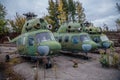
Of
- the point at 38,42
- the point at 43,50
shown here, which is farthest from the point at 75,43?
the point at 43,50

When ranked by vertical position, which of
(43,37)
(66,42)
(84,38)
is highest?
(43,37)

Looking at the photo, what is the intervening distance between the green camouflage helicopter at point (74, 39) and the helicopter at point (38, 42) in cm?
386

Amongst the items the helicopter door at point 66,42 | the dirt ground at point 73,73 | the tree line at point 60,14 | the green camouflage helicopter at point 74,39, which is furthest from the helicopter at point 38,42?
the tree line at point 60,14

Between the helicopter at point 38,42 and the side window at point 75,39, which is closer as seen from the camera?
the helicopter at point 38,42

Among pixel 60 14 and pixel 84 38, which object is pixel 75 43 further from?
pixel 60 14

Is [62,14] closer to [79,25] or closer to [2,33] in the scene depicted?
[2,33]

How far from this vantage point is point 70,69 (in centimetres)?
1523

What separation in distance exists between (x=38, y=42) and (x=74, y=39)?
18.1ft

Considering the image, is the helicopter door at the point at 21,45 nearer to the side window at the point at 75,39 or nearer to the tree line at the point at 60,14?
the side window at the point at 75,39

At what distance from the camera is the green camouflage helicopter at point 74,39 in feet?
63.5

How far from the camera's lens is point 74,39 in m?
20.7

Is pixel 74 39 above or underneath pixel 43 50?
above

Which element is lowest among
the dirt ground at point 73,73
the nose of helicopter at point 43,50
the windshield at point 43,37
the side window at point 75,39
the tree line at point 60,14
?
the dirt ground at point 73,73

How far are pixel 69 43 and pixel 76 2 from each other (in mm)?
35625
